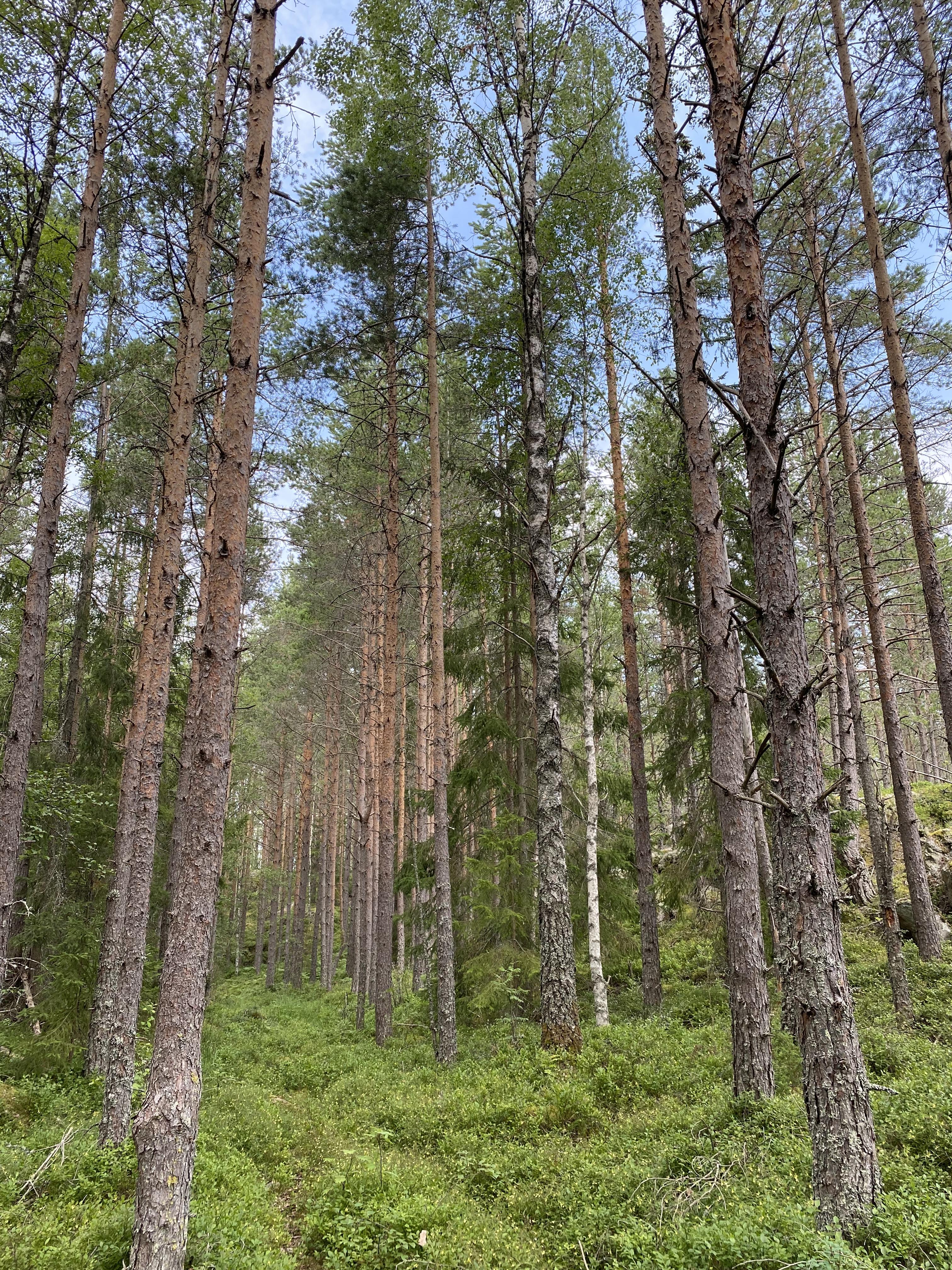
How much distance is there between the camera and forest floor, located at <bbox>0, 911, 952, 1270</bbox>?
13.4 ft

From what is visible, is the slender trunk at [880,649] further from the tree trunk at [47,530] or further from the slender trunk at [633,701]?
the tree trunk at [47,530]

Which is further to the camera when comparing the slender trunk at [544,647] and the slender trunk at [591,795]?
the slender trunk at [591,795]

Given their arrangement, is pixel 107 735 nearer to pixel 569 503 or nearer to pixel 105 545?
pixel 105 545

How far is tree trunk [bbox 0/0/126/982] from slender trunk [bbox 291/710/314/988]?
54.5ft

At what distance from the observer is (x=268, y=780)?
111 feet

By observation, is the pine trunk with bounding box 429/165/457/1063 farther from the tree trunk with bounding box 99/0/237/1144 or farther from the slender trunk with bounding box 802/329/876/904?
the slender trunk with bounding box 802/329/876/904

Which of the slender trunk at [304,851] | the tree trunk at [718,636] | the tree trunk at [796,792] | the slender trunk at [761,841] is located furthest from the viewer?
the slender trunk at [304,851]

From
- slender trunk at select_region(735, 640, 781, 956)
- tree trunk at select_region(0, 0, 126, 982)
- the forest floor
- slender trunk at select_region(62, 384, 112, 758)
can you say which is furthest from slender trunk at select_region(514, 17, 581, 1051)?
slender trunk at select_region(62, 384, 112, 758)

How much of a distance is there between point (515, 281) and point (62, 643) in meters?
13.0

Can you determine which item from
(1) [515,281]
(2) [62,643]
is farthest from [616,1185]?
(2) [62,643]

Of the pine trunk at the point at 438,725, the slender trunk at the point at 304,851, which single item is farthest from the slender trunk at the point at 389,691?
the slender trunk at the point at 304,851

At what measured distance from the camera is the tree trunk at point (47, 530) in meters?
6.93

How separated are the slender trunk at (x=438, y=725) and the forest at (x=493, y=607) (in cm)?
10

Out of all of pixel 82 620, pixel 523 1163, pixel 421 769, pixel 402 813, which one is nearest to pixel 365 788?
pixel 421 769
